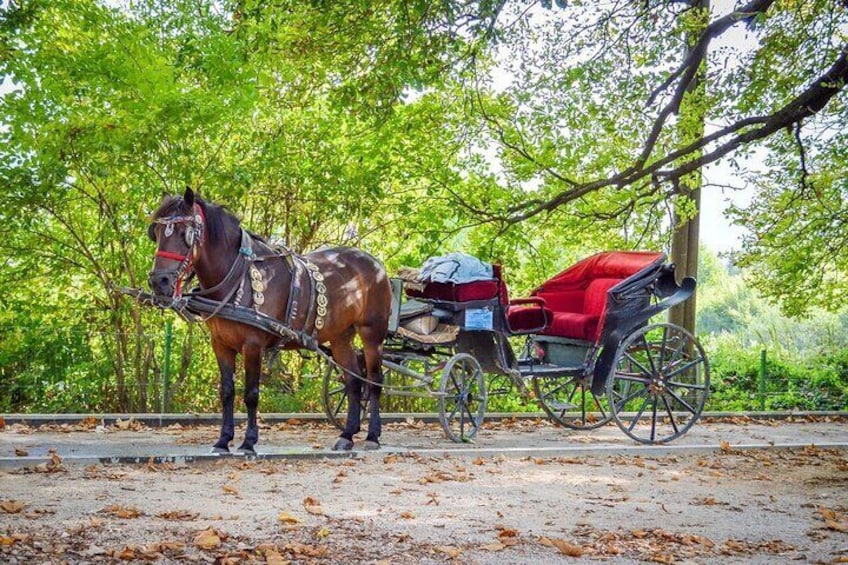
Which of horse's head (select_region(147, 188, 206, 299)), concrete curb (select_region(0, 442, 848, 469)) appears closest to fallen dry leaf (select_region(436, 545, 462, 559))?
concrete curb (select_region(0, 442, 848, 469))

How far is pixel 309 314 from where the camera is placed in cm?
982

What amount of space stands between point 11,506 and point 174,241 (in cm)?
295

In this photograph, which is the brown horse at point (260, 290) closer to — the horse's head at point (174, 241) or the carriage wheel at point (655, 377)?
the horse's head at point (174, 241)

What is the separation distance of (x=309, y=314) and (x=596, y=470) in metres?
3.12

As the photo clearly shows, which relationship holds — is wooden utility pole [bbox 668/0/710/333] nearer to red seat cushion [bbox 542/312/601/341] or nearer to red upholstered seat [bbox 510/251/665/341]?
red upholstered seat [bbox 510/251/665/341]

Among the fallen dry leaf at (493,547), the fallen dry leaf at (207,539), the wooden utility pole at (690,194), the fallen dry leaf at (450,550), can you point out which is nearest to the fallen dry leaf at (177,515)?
the fallen dry leaf at (207,539)

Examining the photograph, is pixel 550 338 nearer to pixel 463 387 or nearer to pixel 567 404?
pixel 567 404

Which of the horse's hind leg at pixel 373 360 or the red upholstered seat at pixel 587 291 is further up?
the red upholstered seat at pixel 587 291

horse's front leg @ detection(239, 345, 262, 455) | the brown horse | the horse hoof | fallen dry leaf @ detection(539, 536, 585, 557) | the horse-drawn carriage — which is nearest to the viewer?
fallen dry leaf @ detection(539, 536, 585, 557)

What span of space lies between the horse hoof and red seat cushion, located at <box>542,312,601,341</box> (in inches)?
135

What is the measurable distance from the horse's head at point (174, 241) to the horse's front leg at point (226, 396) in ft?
3.00

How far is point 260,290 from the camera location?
9.40 m

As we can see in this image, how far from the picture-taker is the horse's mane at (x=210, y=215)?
8.80 m

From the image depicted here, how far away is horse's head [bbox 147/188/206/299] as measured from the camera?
8.67 metres
